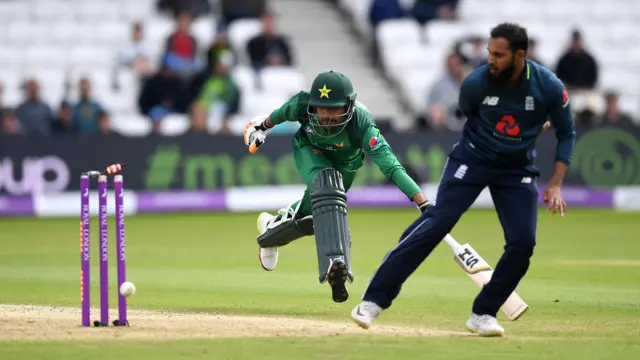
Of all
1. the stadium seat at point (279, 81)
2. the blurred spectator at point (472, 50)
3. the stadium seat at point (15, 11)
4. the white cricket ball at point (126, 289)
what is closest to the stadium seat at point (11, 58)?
the stadium seat at point (15, 11)

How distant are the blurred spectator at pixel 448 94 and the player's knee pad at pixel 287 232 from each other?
867cm

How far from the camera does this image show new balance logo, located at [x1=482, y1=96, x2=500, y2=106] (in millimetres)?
6230

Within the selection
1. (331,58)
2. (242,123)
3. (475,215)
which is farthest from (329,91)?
(331,58)

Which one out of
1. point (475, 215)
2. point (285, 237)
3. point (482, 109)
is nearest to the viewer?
point (482, 109)

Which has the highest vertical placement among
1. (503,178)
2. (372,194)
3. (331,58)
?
(503,178)

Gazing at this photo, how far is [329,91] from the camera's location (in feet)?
23.2

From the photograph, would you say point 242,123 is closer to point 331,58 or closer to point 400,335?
point 331,58

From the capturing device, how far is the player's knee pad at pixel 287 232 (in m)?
8.09

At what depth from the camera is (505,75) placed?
618cm

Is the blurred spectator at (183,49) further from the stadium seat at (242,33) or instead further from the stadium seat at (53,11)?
the stadium seat at (53,11)

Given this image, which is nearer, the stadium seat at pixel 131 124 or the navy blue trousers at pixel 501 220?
the navy blue trousers at pixel 501 220

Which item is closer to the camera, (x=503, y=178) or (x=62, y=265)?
(x=503, y=178)

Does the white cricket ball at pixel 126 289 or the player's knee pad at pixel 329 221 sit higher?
the player's knee pad at pixel 329 221

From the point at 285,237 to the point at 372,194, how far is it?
8.52 metres
